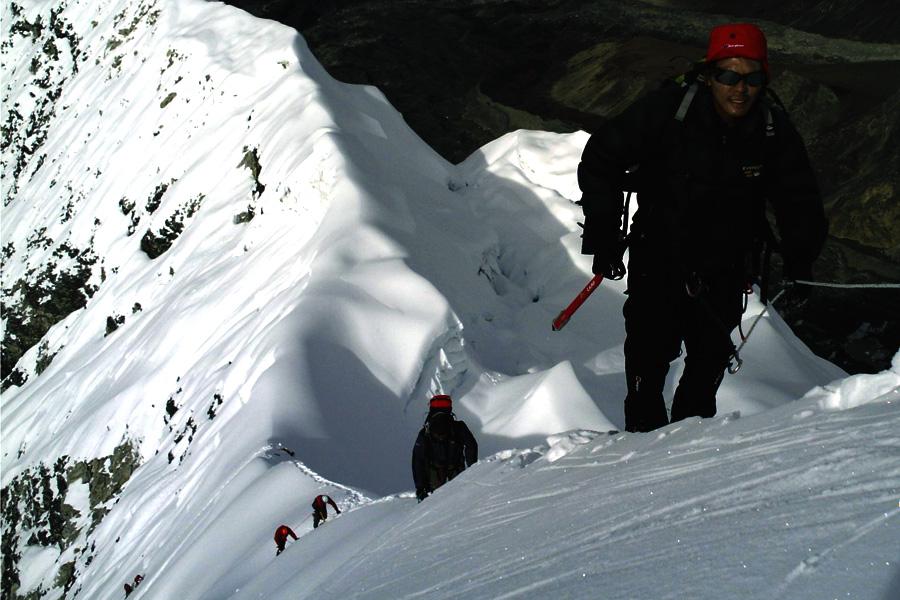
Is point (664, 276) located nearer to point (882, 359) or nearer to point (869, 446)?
point (869, 446)

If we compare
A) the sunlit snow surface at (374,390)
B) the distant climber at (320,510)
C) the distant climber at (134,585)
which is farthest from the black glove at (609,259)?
the distant climber at (134,585)

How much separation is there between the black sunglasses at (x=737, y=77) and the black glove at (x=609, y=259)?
2.59 ft

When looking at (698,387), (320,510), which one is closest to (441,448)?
(320,510)

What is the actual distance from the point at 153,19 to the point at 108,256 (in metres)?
10.3

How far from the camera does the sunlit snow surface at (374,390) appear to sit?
2.70 m

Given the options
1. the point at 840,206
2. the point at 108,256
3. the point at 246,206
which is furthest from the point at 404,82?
the point at 246,206

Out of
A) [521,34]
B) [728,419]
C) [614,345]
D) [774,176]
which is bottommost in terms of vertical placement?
[521,34]

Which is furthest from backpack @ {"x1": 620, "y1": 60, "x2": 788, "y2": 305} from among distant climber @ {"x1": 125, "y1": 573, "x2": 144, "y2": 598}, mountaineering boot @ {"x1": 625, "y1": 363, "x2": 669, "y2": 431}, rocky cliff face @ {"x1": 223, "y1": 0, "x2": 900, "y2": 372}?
rocky cliff face @ {"x1": 223, "y1": 0, "x2": 900, "y2": 372}

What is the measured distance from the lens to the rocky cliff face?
22219 mm

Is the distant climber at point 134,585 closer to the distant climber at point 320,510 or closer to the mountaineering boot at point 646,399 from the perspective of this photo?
the distant climber at point 320,510

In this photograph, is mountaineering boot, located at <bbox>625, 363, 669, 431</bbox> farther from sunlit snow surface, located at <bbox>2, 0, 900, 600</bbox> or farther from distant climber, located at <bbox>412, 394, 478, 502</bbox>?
distant climber, located at <bbox>412, 394, 478, 502</bbox>

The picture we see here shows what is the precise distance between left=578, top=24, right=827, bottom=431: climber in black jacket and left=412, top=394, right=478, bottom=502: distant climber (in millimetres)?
1974

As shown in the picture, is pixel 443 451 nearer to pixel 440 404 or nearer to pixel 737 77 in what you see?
pixel 440 404

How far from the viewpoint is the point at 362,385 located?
11031mm
